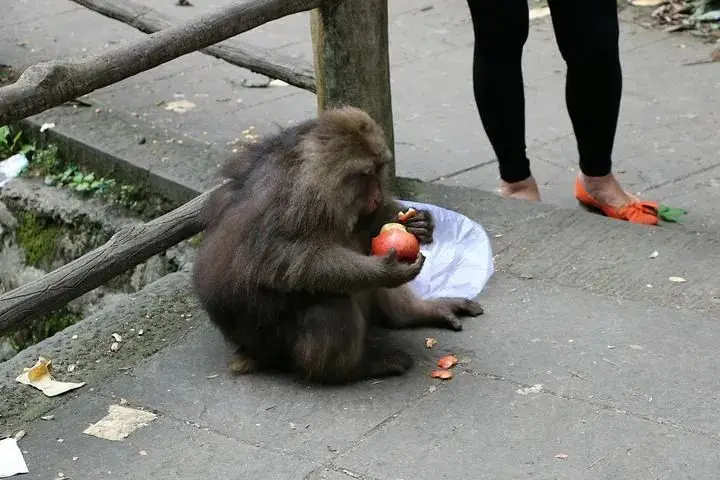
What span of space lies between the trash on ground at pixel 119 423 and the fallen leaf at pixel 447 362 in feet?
3.05

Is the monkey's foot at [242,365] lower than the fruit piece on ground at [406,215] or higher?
lower

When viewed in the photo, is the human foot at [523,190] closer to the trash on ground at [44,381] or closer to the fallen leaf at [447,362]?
the fallen leaf at [447,362]

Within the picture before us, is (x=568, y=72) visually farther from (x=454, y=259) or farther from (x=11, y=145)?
(x=11, y=145)

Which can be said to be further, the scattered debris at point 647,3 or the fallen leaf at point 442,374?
the scattered debris at point 647,3

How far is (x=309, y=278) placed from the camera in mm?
3635

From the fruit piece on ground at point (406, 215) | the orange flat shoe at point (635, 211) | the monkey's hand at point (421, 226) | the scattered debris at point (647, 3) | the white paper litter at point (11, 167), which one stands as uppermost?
the fruit piece on ground at point (406, 215)

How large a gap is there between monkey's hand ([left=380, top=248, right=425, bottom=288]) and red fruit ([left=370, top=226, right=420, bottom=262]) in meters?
0.08

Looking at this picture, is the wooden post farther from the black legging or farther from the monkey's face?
the monkey's face

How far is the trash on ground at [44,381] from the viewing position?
3.93 metres

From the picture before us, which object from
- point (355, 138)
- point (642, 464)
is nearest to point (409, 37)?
point (355, 138)

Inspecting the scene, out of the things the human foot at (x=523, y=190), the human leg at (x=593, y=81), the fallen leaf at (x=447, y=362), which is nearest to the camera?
the fallen leaf at (x=447, y=362)

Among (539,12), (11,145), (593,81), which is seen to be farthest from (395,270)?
(539,12)

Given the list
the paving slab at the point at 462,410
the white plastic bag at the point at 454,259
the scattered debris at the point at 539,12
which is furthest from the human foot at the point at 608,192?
the scattered debris at the point at 539,12

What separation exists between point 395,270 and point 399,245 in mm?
146
